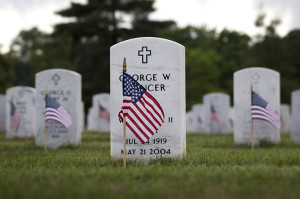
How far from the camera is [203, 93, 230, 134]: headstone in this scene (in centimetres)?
2111

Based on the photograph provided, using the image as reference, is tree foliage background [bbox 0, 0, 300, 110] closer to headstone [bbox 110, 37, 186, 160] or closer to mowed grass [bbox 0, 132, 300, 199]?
headstone [bbox 110, 37, 186, 160]

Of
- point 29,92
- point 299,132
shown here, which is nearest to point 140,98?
point 299,132

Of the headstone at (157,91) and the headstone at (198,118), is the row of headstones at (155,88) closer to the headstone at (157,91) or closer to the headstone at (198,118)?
the headstone at (157,91)

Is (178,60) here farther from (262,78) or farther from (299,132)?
(299,132)

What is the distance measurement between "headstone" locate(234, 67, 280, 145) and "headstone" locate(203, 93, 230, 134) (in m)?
7.50

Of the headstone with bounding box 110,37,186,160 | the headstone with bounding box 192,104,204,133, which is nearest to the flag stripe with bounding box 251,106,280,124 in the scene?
the headstone with bounding box 110,37,186,160

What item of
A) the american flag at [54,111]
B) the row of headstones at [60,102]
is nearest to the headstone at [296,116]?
the row of headstones at [60,102]

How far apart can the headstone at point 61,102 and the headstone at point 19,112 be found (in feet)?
19.5

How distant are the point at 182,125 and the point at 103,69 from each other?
101 feet

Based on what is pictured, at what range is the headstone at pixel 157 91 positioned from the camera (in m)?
8.43

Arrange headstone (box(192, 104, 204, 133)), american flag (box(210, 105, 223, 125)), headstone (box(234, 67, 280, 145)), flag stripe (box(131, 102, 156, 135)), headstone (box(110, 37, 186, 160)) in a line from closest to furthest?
flag stripe (box(131, 102, 156, 135))
headstone (box(110, 37, 186, 160))
headstone (box(234, 67, 280, 145))
american flag (box(210, 105, 223, 125))
headstone (box(192, 104, 204, 133))

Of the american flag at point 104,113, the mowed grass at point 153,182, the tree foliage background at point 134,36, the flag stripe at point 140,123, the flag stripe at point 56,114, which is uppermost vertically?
the tree foliage background at point 134,36

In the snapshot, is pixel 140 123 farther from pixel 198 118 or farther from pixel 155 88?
pixel 198 118

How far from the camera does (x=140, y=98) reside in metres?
8.00
